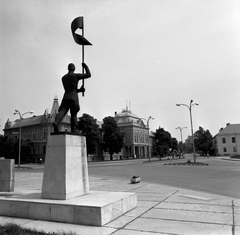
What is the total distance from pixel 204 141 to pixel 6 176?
92.3 m

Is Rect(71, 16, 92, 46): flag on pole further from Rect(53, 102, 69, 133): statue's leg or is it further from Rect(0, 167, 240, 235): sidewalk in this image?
Rect(0, 167, 240, 235): sidewalk

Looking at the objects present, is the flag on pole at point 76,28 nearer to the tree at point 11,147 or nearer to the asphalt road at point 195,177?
the asphalt road at point 195,177

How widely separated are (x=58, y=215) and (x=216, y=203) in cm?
480

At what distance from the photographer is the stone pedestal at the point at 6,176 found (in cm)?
1013

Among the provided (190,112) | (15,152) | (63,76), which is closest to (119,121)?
(15,152)

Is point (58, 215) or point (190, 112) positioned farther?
point (190, 112)

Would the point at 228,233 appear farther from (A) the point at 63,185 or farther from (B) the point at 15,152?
(B) the point at 15,152

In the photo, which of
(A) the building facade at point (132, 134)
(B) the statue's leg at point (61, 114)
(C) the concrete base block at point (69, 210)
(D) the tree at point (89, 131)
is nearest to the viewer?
(C) the concrete base block at point (69, 210)

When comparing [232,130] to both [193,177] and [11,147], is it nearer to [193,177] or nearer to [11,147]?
[11,147]

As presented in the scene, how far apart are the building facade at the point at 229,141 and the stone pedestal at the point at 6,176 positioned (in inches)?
3601

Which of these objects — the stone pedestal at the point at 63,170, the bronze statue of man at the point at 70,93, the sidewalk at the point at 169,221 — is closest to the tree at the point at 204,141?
the sidewalk at the point at 169,221

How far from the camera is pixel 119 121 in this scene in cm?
9956

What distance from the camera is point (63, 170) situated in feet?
22.1

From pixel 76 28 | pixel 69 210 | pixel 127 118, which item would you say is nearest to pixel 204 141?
pixel 127 118
